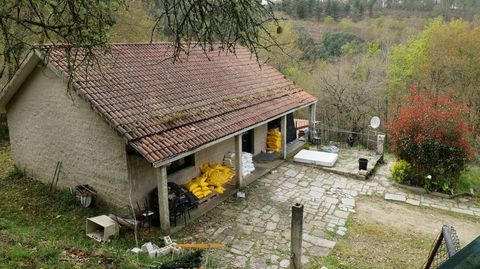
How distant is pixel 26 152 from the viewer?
12.5 m

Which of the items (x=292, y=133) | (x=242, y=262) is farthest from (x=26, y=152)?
(x=292, y=133)

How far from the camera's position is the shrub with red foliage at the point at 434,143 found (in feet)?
40.9

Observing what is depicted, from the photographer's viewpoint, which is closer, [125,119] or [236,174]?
[125,119]

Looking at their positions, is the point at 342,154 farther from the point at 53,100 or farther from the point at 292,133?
the point at 53,100

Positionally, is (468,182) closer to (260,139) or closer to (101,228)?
(260,139)

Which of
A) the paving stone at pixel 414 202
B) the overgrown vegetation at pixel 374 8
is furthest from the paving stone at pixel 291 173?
the overgrown vegetation at pixel 374 8

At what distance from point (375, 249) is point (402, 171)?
16.9ft

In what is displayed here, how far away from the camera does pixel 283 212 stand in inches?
432

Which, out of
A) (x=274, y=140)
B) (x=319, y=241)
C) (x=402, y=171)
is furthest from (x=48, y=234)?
(x=402, y=171)

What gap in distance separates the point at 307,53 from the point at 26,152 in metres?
27.0

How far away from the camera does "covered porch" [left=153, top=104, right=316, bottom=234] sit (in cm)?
948

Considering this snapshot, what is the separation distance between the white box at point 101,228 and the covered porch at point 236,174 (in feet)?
A: 4.00

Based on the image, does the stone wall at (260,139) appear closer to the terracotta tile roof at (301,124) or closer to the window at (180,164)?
the terracotta tile roof at (301,124)

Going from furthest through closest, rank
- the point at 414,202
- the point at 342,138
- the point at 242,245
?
1. the point at 342,138
2. the point at 414,202
3. the point at 242,245
